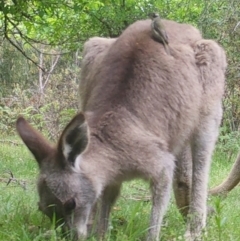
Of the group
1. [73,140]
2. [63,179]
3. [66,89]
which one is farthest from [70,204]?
[66,89]

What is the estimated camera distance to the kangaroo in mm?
3842

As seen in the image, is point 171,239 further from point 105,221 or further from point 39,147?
point 39,147

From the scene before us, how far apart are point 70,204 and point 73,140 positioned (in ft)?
1.28

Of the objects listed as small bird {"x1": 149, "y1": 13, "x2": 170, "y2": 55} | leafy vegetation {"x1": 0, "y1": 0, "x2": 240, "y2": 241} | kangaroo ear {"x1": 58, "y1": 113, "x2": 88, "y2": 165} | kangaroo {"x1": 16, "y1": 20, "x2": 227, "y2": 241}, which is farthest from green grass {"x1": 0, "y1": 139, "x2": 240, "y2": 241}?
small bird {"x1": 149, "y1": 13, "x2": 170, "y2": 55}

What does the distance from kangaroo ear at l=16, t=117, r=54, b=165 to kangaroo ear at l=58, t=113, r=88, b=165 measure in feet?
0.39

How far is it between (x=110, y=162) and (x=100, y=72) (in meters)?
0.90

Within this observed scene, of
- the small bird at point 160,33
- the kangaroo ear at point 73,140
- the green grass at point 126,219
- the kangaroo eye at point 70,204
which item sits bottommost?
the green grass at point 126,219

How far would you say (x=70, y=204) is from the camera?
12.4 ft

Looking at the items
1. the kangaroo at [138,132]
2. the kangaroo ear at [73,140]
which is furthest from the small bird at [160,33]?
the kangaroo ear at [73,140]

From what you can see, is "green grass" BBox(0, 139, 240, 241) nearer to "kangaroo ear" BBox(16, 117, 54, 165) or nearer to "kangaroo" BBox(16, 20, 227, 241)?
"kangaroo" BBox(16, 20, 227, 241)

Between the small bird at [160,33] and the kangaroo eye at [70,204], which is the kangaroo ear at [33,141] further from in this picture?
the small bird at [160,33]

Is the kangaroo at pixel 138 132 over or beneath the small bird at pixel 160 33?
beneath

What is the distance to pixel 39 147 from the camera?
12.7 ft

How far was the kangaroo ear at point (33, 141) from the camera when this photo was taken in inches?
152
